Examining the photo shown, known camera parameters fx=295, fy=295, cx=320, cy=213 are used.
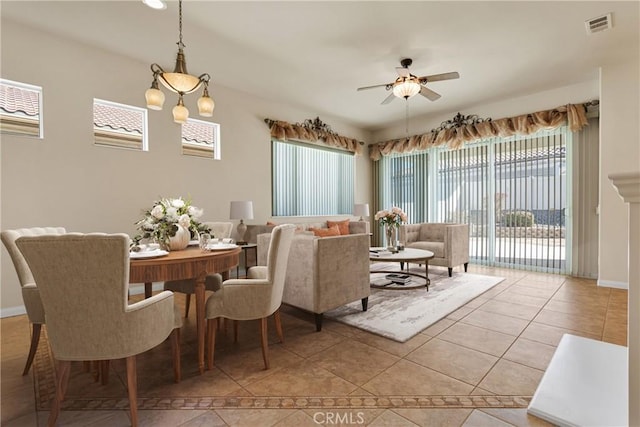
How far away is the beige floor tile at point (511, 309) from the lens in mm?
2873

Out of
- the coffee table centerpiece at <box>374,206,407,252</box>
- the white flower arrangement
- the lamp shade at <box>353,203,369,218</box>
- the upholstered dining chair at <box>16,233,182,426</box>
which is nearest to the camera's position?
the upholstered dining chair at <box>16,233,182,426</box>

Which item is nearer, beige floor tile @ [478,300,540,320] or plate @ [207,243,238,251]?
plate @ [207,243,238,251]

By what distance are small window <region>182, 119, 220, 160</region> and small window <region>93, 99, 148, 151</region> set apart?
54cm

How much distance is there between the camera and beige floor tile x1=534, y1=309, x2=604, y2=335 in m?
2.53

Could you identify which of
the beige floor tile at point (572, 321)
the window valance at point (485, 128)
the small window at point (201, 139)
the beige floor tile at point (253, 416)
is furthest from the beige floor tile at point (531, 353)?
the small window at point (201, 139)

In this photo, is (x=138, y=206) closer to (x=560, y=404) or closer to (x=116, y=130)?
(x=116, y=130)

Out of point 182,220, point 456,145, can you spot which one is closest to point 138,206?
point 182,220

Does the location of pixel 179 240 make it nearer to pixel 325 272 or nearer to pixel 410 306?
pixel 325 272

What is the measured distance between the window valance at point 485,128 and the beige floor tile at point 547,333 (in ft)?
10.8

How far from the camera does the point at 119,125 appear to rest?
369 centimetres

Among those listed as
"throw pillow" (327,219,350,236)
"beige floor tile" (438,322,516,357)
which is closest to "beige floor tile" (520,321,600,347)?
"beige floor tile" (438,322,516,357)

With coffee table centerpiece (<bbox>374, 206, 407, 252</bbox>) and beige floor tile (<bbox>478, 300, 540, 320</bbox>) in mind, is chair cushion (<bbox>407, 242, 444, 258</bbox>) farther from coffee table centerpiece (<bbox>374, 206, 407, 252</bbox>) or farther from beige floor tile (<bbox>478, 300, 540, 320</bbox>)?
beige floor tile (<bbox>478, 300, 540, 320</bbox>)

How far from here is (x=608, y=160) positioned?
3822mm

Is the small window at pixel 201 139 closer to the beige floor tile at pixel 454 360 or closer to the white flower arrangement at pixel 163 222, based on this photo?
the white flower arrangement at pixel 163 222
